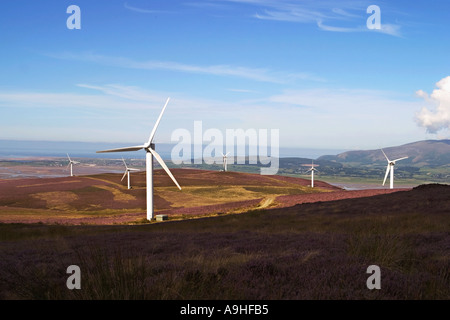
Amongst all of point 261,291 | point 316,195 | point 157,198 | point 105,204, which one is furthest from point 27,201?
point 261,291

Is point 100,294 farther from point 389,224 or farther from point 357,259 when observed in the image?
point 389,224

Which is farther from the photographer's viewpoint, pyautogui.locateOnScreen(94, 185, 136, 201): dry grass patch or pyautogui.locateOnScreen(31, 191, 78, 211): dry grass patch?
pyautogui.locateOnScreen(94, 185, 136, 201): dry grass patch

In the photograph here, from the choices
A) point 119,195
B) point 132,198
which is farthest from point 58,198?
point 132,198

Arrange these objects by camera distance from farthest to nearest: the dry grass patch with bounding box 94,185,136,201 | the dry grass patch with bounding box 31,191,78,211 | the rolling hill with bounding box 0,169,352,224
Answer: the dry grass patch with bounding box 94,185,136,201 < the dry grass patch with bounding box 31,191,78,211 < the rolling hill with bounding box 0,169,352,224

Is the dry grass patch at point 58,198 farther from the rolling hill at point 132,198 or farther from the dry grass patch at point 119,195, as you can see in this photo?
the dry grass patch at point 119,195

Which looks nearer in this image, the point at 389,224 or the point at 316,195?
the point at 389,224

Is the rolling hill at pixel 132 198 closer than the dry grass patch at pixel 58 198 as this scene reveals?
Yes

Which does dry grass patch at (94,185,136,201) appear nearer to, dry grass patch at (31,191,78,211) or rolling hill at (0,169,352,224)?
rolling hill at (0,169,352,224)

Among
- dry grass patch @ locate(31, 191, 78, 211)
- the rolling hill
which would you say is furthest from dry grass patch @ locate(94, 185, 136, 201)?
dry grass patch @ locate(31, 191, 78, 211)

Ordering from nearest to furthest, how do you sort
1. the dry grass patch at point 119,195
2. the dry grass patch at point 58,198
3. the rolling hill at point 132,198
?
the rolling hill at point 132,198 < the dry grass patch at point 58,198 < the dry grass patch at point 119,195

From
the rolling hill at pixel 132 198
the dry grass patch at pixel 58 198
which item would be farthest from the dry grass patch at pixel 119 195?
the dry grass patch at pixel 58 198

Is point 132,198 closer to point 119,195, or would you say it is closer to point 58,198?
point 119,195
